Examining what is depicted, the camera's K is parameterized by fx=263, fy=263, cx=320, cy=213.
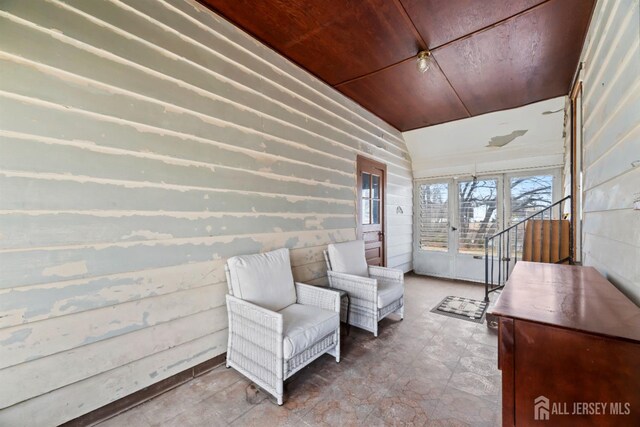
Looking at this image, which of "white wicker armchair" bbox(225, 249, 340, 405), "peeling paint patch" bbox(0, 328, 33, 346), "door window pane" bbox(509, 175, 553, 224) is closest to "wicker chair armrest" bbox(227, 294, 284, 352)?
"white wicker armchair" bbox(225, 249, 340, 405)

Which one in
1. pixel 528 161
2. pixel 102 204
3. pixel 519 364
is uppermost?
pixel 528 161

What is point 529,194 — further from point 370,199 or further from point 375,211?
point 370,199

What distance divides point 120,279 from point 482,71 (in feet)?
13.3

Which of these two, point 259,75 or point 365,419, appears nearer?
point 365,419

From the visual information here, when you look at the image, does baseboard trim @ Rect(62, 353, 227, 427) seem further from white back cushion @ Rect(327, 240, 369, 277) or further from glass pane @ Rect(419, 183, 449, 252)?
glass pane @ Rect(419, 183, 449, 252)

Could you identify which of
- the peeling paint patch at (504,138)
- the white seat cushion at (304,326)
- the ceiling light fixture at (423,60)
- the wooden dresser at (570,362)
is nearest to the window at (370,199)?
the ceiling light fixture at (423,60)

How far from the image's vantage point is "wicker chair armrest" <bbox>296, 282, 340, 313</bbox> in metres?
2.27

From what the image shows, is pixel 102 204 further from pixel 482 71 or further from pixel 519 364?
pixel 482 71

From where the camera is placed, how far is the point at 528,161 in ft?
14.8

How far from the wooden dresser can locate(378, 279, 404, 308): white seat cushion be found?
5.66 feet

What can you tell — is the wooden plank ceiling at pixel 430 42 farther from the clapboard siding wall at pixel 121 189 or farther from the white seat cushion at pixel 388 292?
the white seat cushion at pixel 388 292

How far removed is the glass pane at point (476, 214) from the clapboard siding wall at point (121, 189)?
4004mm

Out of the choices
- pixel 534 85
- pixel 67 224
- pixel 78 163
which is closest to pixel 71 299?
pixel 67 224

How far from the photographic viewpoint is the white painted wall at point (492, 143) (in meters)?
4.07
